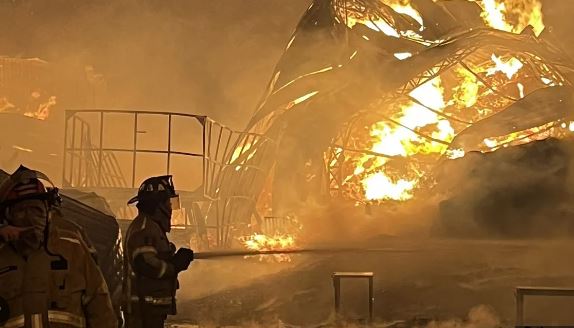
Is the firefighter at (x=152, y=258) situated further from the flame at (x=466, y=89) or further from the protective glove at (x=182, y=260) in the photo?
the flame at (x=466, y=89)

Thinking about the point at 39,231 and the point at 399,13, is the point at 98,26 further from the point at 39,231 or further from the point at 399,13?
the point at 39,231

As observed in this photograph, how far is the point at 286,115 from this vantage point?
1934 centimetres

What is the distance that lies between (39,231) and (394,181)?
652 inches

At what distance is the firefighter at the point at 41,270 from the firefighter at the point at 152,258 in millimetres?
2025

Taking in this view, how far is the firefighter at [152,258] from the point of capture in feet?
18.6

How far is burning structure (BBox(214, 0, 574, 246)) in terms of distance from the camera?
59.7 ft

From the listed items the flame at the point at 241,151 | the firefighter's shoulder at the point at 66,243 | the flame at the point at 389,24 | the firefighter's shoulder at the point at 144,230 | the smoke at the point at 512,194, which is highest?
the flame at the point at 389,24

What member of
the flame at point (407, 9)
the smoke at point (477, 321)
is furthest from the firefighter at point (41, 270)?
the flame at point (407, 9)

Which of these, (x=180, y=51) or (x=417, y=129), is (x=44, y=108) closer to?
(x=180, y=51)

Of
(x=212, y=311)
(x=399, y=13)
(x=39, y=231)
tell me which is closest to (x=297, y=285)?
(x=212, y=311)

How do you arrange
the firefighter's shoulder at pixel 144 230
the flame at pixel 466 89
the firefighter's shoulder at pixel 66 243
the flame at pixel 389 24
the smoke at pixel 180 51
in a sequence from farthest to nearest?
the smoke at pixel 180 51, the flame at pixel 466 89, the flame at pixel 389 24, the firefighter's shoulder at pixel 144 230, the firefighter's shoulder at pixel 66 243

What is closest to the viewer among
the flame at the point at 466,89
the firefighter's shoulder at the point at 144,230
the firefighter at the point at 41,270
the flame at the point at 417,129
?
the firefighter at the point at 41,270

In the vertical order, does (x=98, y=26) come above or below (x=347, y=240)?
above

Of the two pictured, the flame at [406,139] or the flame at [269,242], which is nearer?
the flame at [269,242]
